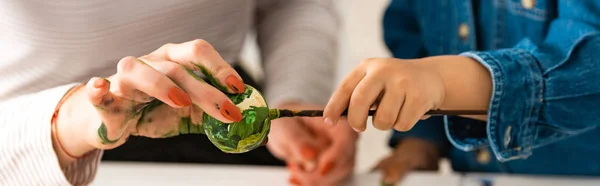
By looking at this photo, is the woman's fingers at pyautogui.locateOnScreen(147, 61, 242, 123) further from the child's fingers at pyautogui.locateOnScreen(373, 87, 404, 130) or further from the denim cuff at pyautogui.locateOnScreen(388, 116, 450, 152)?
the denim cuff at pyautogui.locateOnScreen(388, 116, 450, 152)

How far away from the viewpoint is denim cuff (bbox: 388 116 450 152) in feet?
1.77

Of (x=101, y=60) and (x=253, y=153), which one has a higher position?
(x=101, y=60)

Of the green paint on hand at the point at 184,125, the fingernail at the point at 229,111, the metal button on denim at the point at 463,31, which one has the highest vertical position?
the fingernail at the point at 229,111

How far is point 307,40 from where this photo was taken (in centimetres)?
47

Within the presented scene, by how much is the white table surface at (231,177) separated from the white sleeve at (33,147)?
0.15 meters

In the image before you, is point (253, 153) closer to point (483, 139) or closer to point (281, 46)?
point (281, 46)

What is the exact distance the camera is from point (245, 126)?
29cm

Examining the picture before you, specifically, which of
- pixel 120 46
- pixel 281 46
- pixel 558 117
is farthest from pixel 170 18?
pixel 558 117

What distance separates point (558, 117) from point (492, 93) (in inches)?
2.1

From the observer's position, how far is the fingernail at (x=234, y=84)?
29 cm

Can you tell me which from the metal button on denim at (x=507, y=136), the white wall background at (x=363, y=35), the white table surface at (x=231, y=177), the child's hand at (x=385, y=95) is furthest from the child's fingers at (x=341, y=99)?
the white wall background at (x=363, y=35)

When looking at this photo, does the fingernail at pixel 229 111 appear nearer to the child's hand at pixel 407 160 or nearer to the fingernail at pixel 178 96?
the fingernail at pixel 178 96

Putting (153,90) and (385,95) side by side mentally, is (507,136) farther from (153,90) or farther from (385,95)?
(153,90)

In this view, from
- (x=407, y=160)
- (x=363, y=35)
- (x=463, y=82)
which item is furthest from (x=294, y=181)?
(x=363, y=35)
